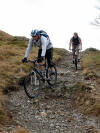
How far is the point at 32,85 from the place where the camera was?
12.3 m

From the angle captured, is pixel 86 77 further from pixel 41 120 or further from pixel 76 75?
pixel 41 120

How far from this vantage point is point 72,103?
1220 cm

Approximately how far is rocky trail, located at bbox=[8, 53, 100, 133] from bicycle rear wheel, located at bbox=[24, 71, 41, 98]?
29 cm

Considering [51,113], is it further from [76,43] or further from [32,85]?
[76,43]

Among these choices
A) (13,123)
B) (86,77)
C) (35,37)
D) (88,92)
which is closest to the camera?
(13,123)

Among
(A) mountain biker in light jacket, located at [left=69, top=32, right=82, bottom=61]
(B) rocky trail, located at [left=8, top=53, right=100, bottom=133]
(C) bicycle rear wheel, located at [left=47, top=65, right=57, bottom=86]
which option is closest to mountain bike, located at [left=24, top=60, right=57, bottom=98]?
(B) rocky trail, located at [left=8, top=53, right=100, bottom=133]

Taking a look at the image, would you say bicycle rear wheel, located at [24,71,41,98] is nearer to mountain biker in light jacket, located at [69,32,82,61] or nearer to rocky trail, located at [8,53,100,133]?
rocky trail, located at [8,53,100,133]

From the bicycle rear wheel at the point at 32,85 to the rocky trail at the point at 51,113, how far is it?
0.94ft

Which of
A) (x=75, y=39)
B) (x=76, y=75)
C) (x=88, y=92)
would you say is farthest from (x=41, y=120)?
(x=75, y=39)

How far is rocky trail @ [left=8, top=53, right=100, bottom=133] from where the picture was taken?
9762 mm

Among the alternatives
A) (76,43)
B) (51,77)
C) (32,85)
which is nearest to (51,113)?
(32,85)

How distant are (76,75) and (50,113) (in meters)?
6.88

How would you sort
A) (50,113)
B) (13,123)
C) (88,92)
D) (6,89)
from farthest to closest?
(6,89)
(88,92)
(50,113)
(13,123)

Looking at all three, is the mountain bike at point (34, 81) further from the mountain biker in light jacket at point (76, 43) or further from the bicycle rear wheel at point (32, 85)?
the mountain biker in light jacket at point (76, 43)
